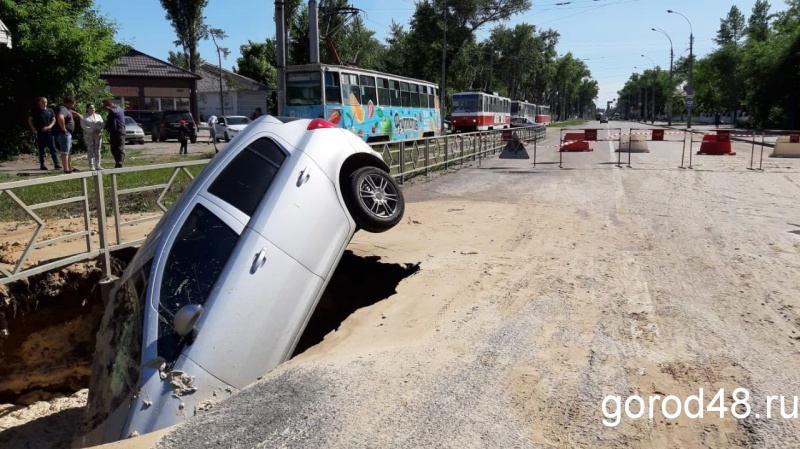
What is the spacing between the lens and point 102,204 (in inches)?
257

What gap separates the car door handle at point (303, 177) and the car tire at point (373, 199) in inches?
29.4

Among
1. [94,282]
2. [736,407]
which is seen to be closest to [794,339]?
[736,407]

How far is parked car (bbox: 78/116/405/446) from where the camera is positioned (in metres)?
3.42

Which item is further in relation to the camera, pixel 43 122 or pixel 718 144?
pixel 718 144

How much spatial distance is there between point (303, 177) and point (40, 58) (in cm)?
1742

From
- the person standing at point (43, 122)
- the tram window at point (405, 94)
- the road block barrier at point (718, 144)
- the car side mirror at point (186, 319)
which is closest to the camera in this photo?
the car side mirror at point (186, 319)

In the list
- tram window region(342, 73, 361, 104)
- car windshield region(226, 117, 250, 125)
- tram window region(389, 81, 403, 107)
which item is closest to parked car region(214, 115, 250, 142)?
car windshield region(226, 117, 250, 125)

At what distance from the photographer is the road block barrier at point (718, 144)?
21.2 metres

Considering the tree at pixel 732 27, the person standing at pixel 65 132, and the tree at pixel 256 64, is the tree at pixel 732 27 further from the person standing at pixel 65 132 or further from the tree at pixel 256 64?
the person standing at pixel 65 132

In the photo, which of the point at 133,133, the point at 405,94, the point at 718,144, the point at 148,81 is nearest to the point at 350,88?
the point at 405,94

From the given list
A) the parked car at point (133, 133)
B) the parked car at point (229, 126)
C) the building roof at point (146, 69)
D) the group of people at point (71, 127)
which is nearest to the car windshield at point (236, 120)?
the parked car at point (229, 126)

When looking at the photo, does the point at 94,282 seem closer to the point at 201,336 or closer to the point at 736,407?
the point at 201,336

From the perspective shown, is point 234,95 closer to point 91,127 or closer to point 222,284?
point 91,127

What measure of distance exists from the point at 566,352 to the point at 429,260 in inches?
113
